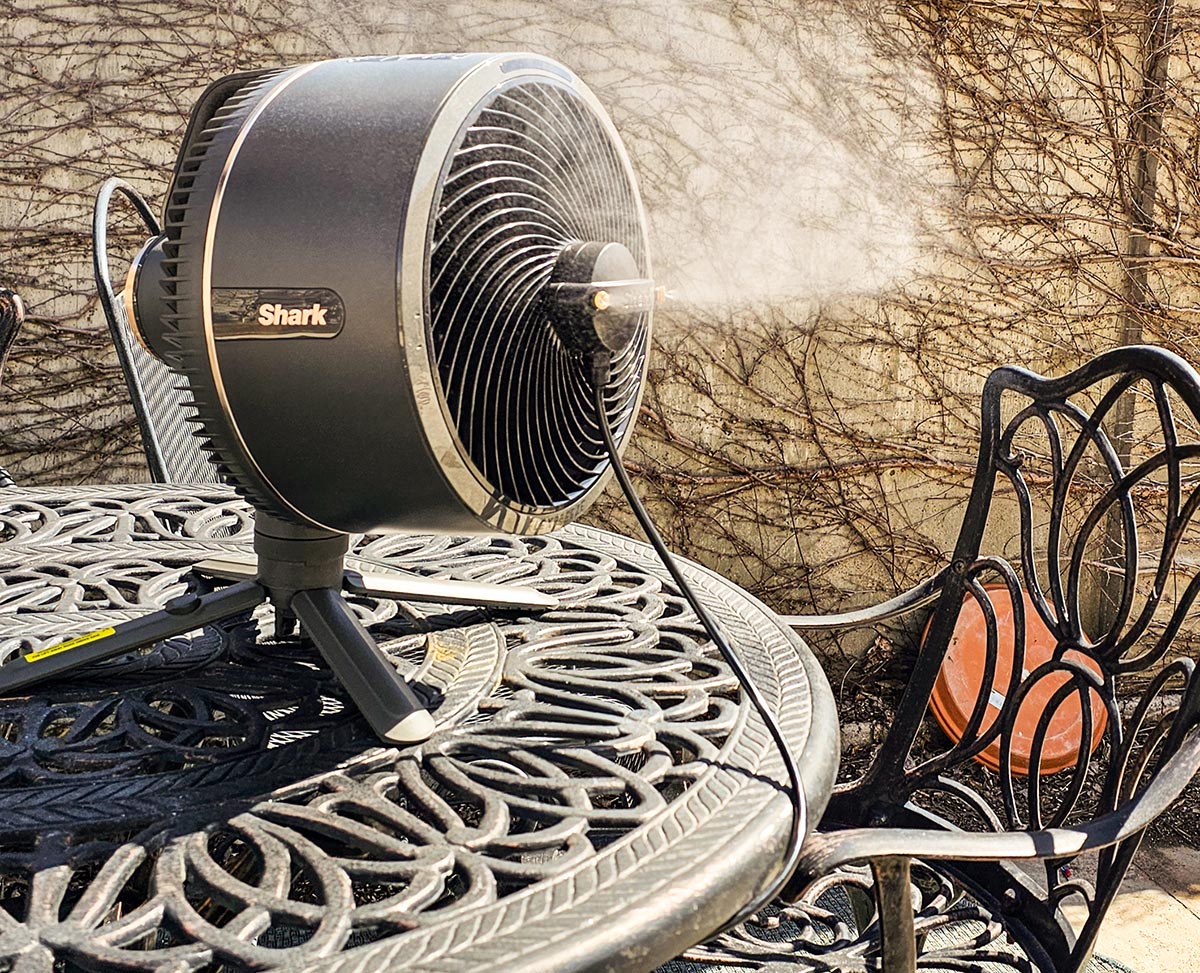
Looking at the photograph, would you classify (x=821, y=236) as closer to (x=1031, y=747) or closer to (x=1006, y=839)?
(x=1031, y=747)

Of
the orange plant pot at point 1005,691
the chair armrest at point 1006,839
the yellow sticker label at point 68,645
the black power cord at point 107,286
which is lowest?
the orange plant pot at point 1005,691

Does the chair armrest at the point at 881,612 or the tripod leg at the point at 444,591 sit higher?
the tripod leg at the point at 444,591

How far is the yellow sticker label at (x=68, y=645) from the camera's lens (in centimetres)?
97

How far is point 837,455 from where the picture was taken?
3150 millimetres

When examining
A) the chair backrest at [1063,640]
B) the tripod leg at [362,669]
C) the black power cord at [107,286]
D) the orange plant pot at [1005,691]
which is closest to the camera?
the tripod leg at [362,669]

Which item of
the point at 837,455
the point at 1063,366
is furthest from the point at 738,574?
the point at 1063,366

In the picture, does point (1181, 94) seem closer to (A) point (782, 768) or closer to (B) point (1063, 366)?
(B) point (1063, 366)

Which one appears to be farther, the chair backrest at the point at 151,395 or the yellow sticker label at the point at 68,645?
the chair backrest at the point at 151,395

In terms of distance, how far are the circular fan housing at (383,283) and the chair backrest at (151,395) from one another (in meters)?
0.97

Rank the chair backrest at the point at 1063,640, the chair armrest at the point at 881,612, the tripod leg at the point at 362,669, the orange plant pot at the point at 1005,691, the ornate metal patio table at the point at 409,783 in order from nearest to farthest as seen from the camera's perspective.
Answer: the ornate metal patio table at the point at 409,783, the tripod leg at the point at 362,669, the chair backrest at the point at 1063,640, the chair armrest at the point at 881,612, the orange plant pot at the point at 1005,691

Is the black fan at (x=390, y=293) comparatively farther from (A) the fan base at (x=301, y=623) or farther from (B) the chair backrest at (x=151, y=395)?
(B) the chair backrest at (x=151, y=395)

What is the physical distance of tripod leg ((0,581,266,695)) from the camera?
37.6 inches

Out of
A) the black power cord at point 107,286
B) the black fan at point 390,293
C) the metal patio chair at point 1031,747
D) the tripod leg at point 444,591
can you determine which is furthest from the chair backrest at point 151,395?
the metal patio chair at point 1031,747

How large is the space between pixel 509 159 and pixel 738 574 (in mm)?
2391
